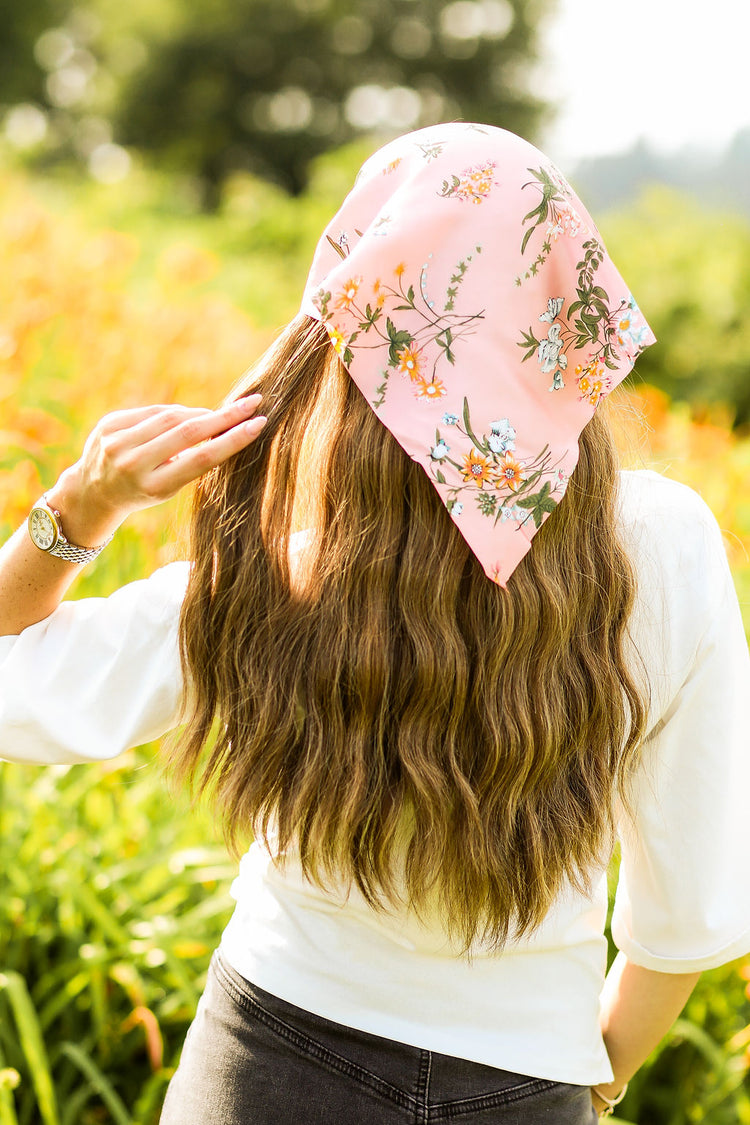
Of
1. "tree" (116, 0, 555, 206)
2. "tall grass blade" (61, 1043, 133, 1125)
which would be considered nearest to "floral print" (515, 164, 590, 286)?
"tall grass blade" (61, 1043, 133, 1125)

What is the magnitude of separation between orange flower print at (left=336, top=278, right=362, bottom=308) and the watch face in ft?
1.21

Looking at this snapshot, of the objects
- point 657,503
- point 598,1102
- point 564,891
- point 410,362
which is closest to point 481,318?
point 410,362

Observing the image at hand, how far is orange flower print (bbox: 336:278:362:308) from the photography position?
851mm

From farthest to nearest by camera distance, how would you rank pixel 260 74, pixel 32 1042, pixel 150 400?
pixel 260 74 < pixel 150 400 < pixel 32 1042

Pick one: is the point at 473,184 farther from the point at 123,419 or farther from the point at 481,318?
the point at 123,419

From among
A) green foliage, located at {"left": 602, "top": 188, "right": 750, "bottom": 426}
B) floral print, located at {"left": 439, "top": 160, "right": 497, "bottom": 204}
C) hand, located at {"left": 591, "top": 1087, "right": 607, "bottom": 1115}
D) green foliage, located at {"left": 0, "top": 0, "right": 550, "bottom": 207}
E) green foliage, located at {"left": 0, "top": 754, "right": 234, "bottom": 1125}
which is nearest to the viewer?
floral print, located at {"left": 439, "top": 160, "right": 497, "bottom": 204}

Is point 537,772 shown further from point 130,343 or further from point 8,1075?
point 130,343

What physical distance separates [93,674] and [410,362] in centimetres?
44

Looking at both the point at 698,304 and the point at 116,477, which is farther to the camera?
the point at 698,304

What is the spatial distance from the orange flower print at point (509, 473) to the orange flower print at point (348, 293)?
20cm

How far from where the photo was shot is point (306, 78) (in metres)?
23.7

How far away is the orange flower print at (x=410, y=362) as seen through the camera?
857 millimetres

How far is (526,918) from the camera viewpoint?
96 centimetres

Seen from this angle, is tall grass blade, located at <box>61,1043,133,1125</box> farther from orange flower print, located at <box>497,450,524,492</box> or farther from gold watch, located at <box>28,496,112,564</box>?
orange flower print, located at <box>497,450,524,492</box>
